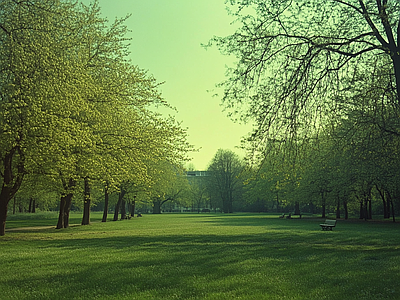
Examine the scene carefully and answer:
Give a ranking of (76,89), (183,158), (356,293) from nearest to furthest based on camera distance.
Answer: (356,293) → (76,89) → (183,158)

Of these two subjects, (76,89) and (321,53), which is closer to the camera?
(321,53)

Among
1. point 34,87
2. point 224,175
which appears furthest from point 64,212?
point 224,175

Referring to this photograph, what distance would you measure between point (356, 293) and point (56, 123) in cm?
1626

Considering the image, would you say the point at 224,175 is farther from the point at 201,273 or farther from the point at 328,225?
the point at 201,273

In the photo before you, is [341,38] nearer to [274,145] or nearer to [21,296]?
[274,145]

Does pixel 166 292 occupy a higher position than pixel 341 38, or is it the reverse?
pixel 341 38

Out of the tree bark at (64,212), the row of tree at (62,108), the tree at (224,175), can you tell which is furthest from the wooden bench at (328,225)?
the tree at (224,175)

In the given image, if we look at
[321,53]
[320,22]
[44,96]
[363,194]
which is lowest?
[363,194]

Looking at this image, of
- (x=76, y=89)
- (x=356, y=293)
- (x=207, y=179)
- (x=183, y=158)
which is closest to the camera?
(x=356, y=293)

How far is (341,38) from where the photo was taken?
16547mm

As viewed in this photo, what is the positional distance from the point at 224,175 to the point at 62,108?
3262 inches

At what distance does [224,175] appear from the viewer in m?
101

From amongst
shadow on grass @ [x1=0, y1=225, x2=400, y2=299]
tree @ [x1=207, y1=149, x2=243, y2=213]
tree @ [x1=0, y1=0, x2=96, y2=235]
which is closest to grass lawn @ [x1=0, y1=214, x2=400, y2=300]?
shadow on grass @ [x1=0, y1=225, x2=400, y2=299]

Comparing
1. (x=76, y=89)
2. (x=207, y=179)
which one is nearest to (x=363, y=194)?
(x=76, y=89)
